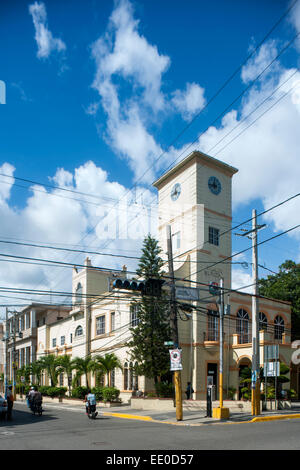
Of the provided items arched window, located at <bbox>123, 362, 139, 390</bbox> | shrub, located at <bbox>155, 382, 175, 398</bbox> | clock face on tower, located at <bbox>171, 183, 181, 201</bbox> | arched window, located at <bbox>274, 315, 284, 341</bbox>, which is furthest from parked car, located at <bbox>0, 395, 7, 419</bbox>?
arched window, located at <bbox>274, 315, 284, 341</bbox>

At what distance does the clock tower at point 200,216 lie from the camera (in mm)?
36938

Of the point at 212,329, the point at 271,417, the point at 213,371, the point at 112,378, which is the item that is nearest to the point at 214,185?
the point at 212,329

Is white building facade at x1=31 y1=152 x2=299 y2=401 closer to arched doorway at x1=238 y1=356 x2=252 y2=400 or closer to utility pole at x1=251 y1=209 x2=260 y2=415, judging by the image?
arched doorway at x1=238 y1=356 x2=252 y2=400

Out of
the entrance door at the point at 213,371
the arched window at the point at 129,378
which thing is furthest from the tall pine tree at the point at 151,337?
the entrance door at the point at 213,371

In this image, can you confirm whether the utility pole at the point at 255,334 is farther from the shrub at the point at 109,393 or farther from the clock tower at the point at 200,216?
the shrub at the point at 109,393

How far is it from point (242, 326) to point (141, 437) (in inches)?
957

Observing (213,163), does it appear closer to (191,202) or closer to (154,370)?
(191,202)

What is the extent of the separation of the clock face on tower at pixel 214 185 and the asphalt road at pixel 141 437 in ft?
74.2

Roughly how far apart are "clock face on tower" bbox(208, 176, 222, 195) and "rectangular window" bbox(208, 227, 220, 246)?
3164mm

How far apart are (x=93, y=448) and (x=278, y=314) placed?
1215 inches

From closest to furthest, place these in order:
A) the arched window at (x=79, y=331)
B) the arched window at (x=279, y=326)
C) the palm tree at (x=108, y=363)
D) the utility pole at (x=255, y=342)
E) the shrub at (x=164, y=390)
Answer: the utility pole at (x=255, y=342)
the shrub at (x=164, y=390)
the palm tree at (x=108, y=363)
the arched window at (x=279, y=326)
the arched window at (x=79, y=331)

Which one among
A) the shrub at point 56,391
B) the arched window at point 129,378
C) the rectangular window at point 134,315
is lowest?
the shrub at point 56,391

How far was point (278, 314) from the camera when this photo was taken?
41.1 meters

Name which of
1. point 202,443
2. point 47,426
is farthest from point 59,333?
point 202,443
